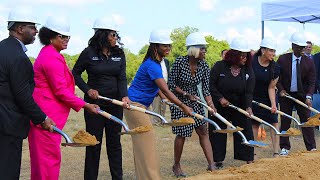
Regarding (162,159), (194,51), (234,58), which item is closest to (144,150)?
(194,51)

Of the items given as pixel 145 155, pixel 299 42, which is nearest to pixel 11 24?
pixel 145 155

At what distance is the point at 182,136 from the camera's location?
7055 millimetres

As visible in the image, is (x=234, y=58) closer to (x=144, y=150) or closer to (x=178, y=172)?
(x=178, y=172)

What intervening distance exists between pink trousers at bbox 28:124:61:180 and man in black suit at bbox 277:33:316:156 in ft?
14.7

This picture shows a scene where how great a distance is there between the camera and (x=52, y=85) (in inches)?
196

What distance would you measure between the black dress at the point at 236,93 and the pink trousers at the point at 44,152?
2.93 meters

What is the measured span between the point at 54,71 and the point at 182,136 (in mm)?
2541

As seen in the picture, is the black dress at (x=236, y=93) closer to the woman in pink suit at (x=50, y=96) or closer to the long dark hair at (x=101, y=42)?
the long dark hair at (x=101, y=42)

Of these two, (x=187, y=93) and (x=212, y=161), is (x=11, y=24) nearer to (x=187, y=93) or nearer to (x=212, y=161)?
(x=187, y=93)

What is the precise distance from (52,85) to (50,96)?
115 millimetres

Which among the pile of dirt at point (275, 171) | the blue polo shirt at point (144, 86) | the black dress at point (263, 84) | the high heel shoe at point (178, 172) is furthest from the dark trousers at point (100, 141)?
the black dress at point (263, 84)

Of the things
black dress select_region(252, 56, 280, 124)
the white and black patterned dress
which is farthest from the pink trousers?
black dress select_region(252, 56, 280, 124)

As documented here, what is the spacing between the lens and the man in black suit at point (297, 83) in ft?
28.0

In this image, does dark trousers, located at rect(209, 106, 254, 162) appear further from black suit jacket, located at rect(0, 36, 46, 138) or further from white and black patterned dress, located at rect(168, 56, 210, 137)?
black suit jacket, located at rect(0, 36, 46, 138)
